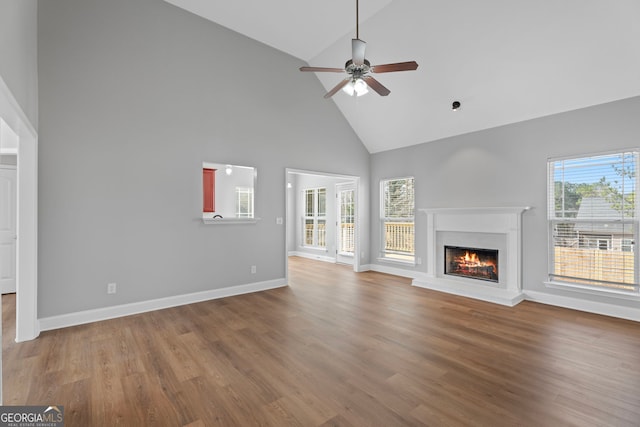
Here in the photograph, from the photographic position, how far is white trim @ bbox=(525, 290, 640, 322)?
379 centimetres

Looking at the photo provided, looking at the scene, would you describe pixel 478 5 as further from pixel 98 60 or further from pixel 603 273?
pixel 98 60

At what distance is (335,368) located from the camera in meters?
2.65

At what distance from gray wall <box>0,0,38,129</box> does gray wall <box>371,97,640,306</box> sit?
18.8ft

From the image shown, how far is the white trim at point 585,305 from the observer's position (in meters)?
3.79

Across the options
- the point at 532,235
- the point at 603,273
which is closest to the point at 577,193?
the point at 532,235

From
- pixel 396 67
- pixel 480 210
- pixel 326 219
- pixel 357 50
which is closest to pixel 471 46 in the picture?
pixel 396 67

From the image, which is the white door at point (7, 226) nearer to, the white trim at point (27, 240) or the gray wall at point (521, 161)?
the white trim at point (27, 240)

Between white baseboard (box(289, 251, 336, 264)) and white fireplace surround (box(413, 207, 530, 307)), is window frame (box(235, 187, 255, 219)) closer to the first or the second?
white baseboard (box(289, 251, 336, 264))

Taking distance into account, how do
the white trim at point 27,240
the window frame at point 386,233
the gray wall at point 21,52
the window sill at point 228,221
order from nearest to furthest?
1. the gray wall at point 21,52
2. the white trim at point 27,240
3. the window sill at point 228,221
4. the window frame at point 386,233

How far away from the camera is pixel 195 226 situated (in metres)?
4.53

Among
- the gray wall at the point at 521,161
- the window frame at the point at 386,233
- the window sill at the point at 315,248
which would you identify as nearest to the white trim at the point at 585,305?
the gray wall at the point at 521,161

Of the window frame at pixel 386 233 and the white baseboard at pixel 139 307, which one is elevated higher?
the window frame at pixel 386 233

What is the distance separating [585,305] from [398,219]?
10.8 ft

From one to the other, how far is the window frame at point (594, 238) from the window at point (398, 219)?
2.34m
